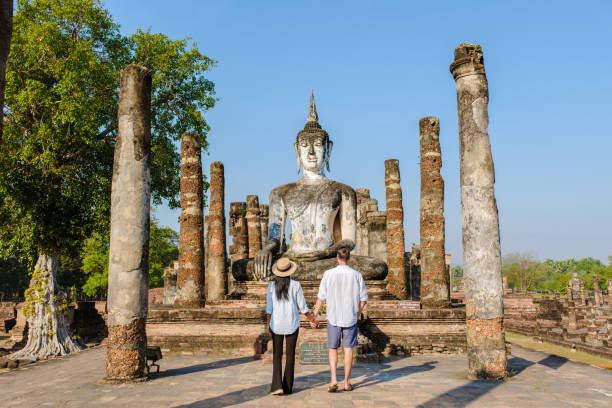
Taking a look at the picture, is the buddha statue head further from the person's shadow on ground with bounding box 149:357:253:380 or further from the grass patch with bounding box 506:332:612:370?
the grass patch with bounding box 506:332:612:370

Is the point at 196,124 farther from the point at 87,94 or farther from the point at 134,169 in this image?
the point at 134,169

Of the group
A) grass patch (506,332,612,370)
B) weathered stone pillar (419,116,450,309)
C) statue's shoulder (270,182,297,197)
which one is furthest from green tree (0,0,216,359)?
grass patch (506,332,612,370)

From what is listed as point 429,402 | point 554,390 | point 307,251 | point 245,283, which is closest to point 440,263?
point 307,251

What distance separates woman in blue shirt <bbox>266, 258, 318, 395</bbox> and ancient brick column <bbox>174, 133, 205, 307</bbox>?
6295 millimetres

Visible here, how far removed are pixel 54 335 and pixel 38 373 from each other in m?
5.25

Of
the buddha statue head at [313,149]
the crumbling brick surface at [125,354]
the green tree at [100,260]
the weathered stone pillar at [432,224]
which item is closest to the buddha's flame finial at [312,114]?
the buddha statue head at [313,149]

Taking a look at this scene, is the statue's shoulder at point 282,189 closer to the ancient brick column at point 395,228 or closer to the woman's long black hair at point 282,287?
the ancient brick column at point 395,228

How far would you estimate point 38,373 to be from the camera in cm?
868

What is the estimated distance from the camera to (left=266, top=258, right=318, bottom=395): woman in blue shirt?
5.79 metres

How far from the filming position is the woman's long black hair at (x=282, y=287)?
600cm

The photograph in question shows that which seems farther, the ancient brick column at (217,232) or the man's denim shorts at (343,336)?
the ancient brick column at (217,232)

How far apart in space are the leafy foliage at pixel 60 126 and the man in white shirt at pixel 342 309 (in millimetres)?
9725

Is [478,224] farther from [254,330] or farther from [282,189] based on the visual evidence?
[282,189]

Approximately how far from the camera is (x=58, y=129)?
1333cm
